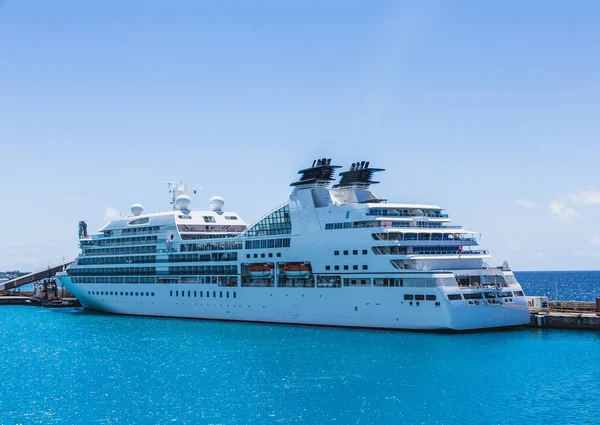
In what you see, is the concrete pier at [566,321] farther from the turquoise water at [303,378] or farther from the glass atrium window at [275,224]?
the glass atrium window at [275,224]

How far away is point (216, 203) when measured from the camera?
8188cm

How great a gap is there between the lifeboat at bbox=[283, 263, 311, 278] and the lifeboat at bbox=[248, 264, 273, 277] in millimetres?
2351

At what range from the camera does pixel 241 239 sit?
6994cm

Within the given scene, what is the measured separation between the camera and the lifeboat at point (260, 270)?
216ft

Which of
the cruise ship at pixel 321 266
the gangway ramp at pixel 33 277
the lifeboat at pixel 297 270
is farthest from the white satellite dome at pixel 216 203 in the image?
the gangway ramp at pixel 33 277

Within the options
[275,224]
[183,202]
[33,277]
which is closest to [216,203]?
[183,202]

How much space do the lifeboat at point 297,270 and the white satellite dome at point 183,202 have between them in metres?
21.7

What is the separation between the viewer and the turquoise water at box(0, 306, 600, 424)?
3462 centimetres

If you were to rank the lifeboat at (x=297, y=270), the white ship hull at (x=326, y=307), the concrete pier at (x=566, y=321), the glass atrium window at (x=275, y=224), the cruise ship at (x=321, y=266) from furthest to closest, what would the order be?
the glass atrium window at (x=275, y=224) → the lifeboat at (x=297, y=270) → the concrete pier at (x=566, y=321) → the cruise ship at (x=321, y=266) → the white ship hull at (x=326, y=307)

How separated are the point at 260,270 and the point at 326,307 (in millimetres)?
9297

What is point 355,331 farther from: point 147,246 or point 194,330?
point 147,246

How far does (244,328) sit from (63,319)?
2955cm

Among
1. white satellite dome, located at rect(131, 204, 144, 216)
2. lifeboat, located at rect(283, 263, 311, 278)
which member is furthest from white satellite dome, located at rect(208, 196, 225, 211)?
lifeboat, located at rect(283, 263, 311, 278)

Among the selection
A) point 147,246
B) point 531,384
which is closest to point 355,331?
point 531,384
